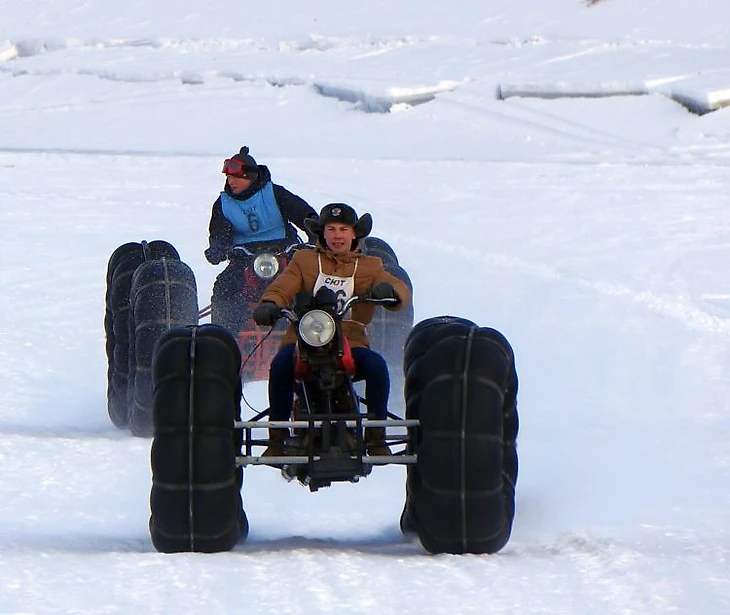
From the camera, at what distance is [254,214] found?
9.89 m

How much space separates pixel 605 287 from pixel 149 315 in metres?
5.41

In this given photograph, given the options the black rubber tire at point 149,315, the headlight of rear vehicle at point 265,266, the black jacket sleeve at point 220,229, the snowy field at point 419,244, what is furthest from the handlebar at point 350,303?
the black jacket sleeve at point 220,229

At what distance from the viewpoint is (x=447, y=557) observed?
17.8 feet

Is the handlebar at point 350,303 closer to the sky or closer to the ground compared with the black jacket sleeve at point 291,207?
closer to the ground

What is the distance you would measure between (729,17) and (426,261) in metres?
14.8

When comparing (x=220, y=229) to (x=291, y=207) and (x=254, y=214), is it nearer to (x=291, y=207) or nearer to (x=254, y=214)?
(x=254, y=214)

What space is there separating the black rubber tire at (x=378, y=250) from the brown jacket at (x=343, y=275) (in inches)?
108

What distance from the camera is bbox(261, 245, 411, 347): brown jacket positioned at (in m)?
6.36

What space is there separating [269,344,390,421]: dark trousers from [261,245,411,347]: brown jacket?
0.87 feet

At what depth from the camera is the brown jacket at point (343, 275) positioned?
20.9 feet

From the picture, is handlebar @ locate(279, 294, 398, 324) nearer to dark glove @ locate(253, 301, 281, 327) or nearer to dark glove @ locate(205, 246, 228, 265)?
dark glove @ locate(253, 301, 281, 327)

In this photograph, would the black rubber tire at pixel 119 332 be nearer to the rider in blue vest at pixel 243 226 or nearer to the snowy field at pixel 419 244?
the snowy field at pixel 419 244

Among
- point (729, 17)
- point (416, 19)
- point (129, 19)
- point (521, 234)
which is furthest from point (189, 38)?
point (521, 234)

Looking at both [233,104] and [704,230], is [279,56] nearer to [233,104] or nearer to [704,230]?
[233,104]
